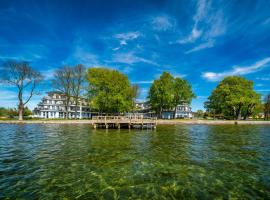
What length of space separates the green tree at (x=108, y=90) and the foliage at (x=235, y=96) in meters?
38.3

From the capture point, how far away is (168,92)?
69.4 m

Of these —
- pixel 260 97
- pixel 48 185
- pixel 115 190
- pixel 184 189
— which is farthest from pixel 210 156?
pixel 260 97

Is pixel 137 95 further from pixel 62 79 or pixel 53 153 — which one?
pixel 53 153

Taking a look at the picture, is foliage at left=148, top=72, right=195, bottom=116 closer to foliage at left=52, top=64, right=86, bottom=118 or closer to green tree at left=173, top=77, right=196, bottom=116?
green tree at left=173, top=77, right=196, bottom=116

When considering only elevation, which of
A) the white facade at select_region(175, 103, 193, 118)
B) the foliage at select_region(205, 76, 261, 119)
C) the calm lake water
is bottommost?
the calm lake water

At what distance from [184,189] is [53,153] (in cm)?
1085

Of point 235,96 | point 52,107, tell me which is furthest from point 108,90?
point 235,96

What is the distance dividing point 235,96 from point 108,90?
156 feet

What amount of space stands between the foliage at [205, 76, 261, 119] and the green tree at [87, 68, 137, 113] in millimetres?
38284

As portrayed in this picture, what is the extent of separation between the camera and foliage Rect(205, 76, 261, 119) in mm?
67375

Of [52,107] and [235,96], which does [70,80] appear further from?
[235,96]

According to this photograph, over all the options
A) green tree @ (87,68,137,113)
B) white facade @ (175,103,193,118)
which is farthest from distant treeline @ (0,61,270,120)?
white facade @ (175,103,193,118)

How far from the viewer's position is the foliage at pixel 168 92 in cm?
6944

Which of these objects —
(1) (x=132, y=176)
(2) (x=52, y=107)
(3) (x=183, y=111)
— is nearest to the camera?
(1) (x=132, y=176)
